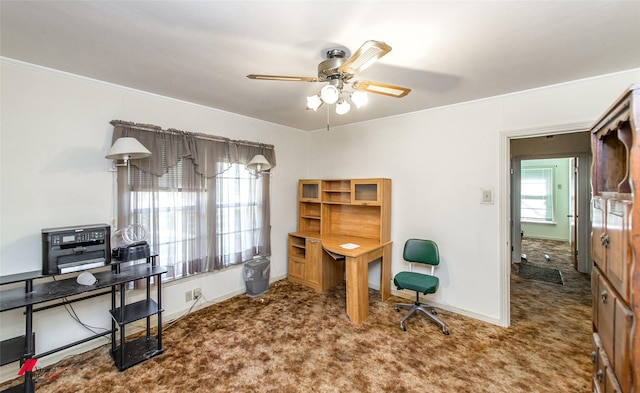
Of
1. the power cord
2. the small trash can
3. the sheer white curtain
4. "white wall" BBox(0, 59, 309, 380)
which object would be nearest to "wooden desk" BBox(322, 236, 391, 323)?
the small trash can

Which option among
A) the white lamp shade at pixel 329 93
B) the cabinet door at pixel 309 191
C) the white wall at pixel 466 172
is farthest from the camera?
the cabinet door at pixel 309 191

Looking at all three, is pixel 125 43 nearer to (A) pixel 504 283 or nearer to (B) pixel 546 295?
(A) pixel 504 283

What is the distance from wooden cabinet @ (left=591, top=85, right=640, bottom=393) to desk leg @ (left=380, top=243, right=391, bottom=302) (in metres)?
2.08

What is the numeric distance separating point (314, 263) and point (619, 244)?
3.17 metres

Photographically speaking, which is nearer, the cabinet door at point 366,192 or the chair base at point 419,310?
the chair base at point 419,310

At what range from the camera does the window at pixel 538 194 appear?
279 inches

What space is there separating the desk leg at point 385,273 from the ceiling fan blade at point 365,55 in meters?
2.53

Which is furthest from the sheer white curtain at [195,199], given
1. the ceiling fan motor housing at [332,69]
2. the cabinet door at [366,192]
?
the ceiling fan motor housing at [332,69]

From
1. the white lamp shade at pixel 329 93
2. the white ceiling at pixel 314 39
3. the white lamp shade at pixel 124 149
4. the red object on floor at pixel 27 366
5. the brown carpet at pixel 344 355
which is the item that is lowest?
the brown carpet at pixel 344 355

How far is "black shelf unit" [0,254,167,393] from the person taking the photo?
6.00 feet

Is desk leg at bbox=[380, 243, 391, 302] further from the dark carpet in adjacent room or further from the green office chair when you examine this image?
the dark carpet in adjacent room

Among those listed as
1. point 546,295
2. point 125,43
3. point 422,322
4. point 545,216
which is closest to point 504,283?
point 422,322

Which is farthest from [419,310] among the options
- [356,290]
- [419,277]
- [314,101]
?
[314,101]

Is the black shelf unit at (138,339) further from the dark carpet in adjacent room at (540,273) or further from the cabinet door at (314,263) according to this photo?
the dark carpet in adjacent room at (540,273)
